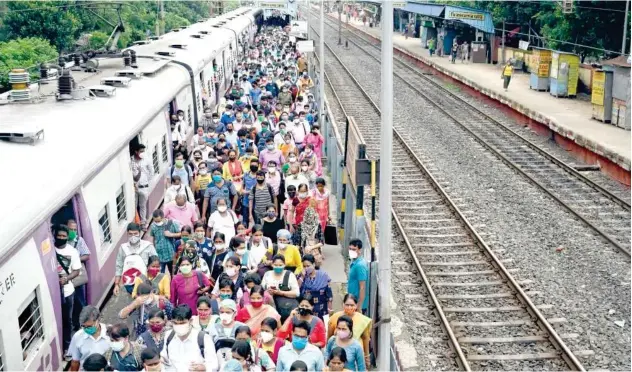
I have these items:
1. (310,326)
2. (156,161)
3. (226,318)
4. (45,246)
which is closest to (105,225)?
(45,246)

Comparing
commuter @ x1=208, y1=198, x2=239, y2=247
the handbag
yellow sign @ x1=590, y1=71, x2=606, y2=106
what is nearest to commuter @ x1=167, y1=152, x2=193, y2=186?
commuter @ x1=208, y1=198, x2=239, y2=247

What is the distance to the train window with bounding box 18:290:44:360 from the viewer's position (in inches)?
276

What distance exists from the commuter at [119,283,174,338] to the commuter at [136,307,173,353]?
1.91 ft

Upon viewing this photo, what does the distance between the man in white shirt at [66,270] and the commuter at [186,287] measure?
1127 millimetres

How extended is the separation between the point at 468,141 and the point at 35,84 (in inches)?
478

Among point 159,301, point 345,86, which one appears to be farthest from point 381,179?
point 345,86

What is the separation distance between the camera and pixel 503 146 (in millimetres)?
20906

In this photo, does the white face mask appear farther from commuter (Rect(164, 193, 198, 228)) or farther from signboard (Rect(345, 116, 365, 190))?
commuter (Rect(164, 193, 198, 228))

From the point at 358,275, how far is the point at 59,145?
3895 millimetres

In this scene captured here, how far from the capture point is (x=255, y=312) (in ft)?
24.2

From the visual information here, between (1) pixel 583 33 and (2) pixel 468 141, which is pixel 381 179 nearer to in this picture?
(2) pixel 468 141

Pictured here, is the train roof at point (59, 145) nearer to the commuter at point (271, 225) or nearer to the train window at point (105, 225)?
the train window at point (105, 225)

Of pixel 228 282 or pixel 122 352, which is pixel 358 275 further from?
pixel 122 352

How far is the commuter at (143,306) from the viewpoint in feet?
24.6
